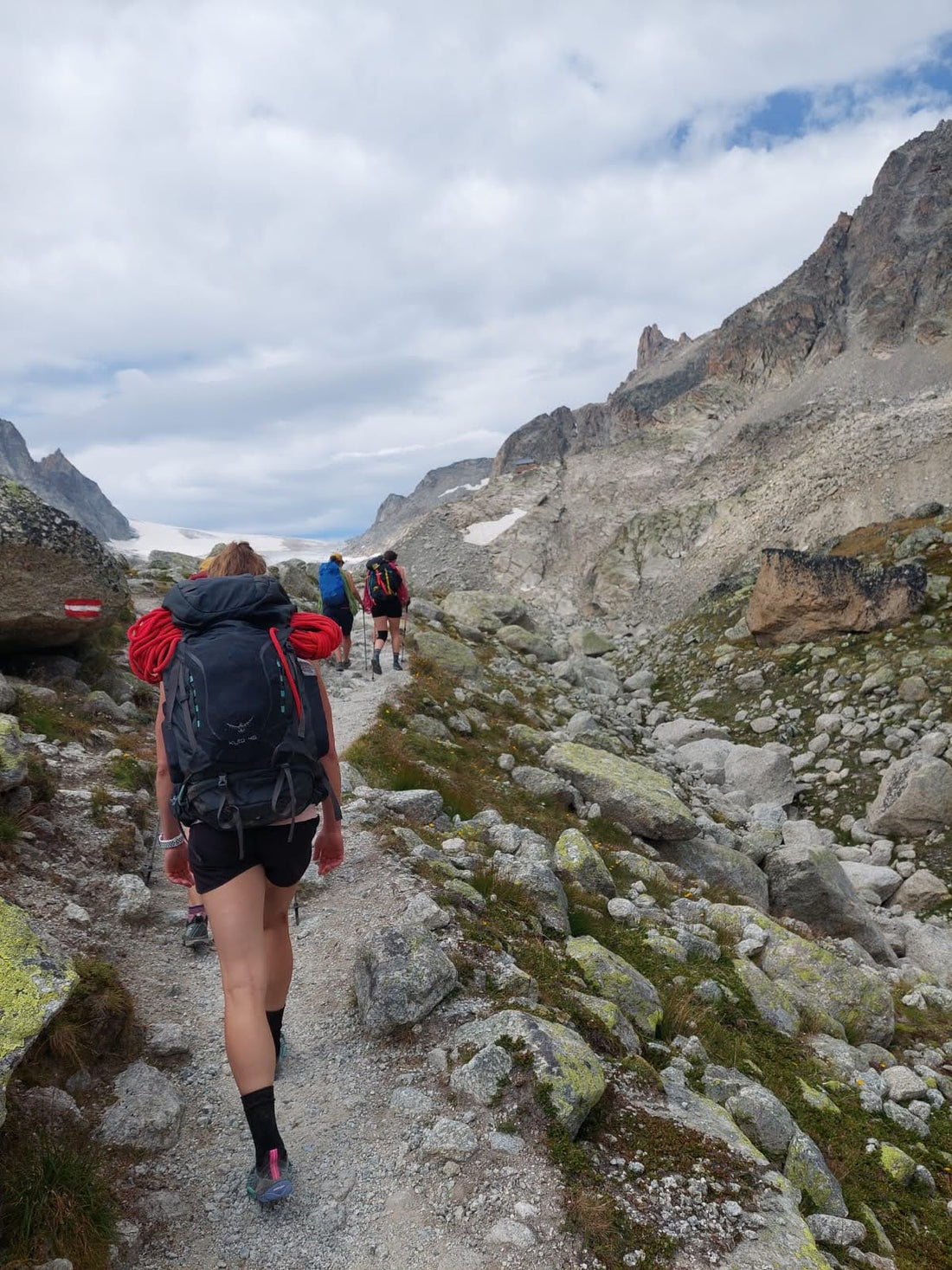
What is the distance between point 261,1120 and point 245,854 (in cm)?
134

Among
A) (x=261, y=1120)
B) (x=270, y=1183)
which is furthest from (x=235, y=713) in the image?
(x=270, y=1183)

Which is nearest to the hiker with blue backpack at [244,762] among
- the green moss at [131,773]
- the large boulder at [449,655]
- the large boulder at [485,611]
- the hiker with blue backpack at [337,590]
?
the green moss at [131,773]

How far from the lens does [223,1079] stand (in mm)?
4617

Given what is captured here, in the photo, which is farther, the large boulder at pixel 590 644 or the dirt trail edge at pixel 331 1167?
the large boulder at pixel 590 644

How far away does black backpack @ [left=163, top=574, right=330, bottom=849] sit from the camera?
3367 millimetres

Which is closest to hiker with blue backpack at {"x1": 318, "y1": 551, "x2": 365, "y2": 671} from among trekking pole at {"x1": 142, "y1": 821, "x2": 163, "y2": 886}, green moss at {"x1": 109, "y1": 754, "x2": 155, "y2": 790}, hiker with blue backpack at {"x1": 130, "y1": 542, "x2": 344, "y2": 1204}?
green moss at {"x1": 109, "y1": 754, "x2": 155, "y2": 790}

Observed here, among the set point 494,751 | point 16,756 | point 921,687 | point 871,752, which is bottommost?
point 871,752

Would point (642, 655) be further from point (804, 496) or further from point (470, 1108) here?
point (470, 1108)

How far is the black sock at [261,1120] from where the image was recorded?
3461 mm

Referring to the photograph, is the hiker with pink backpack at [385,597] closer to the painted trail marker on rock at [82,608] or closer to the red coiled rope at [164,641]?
the painted trail marker on rock at [82,608]

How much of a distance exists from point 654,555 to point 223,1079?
5455 centimetres

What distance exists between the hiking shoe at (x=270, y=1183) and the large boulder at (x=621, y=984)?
3.28 m

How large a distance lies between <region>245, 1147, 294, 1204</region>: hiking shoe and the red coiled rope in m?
2.54

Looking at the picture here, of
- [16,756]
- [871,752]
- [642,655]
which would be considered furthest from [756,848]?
[642,655]
